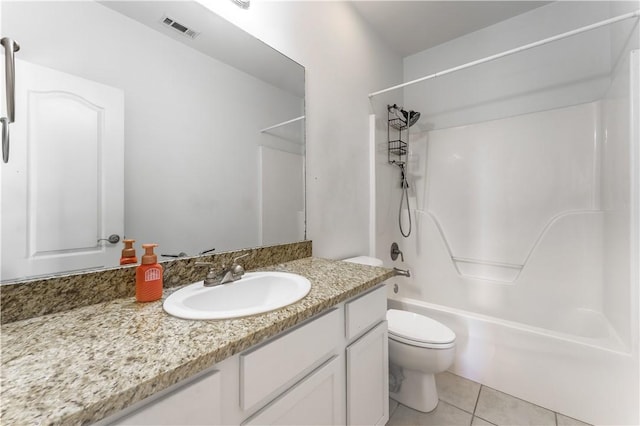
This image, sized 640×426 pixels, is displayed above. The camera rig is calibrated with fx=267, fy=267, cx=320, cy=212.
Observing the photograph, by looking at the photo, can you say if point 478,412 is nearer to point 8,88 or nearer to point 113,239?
point 113,239

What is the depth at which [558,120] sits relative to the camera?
6.19ft

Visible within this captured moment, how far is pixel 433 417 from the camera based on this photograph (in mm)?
1463

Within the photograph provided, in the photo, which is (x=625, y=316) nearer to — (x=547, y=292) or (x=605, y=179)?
(x=547, y=292)

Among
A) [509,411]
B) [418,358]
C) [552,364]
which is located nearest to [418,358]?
[418,358]

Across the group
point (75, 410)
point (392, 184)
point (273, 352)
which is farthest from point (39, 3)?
point (392, 184)

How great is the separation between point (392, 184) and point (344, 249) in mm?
837

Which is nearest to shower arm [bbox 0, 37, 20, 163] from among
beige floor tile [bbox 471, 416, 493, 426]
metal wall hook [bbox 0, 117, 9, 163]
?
metal wall hook [bbox 0, 117, 9, 163]

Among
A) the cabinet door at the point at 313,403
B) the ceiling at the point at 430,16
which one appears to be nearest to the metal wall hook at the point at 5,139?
the cabinet door at the point at 313,403

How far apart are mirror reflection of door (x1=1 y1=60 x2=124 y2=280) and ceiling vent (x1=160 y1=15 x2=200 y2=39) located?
35 centimetres

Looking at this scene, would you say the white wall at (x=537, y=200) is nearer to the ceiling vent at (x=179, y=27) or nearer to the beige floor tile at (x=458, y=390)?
the beige floor tile at (x=458, y=390)

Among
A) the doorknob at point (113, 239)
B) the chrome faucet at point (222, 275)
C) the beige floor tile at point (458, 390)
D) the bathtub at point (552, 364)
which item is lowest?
the beige floor tile at point (458, 390)

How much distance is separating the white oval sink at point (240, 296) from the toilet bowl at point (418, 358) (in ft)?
2.62

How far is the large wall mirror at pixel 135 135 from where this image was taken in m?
0.73

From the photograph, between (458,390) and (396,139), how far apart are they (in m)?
1.91
